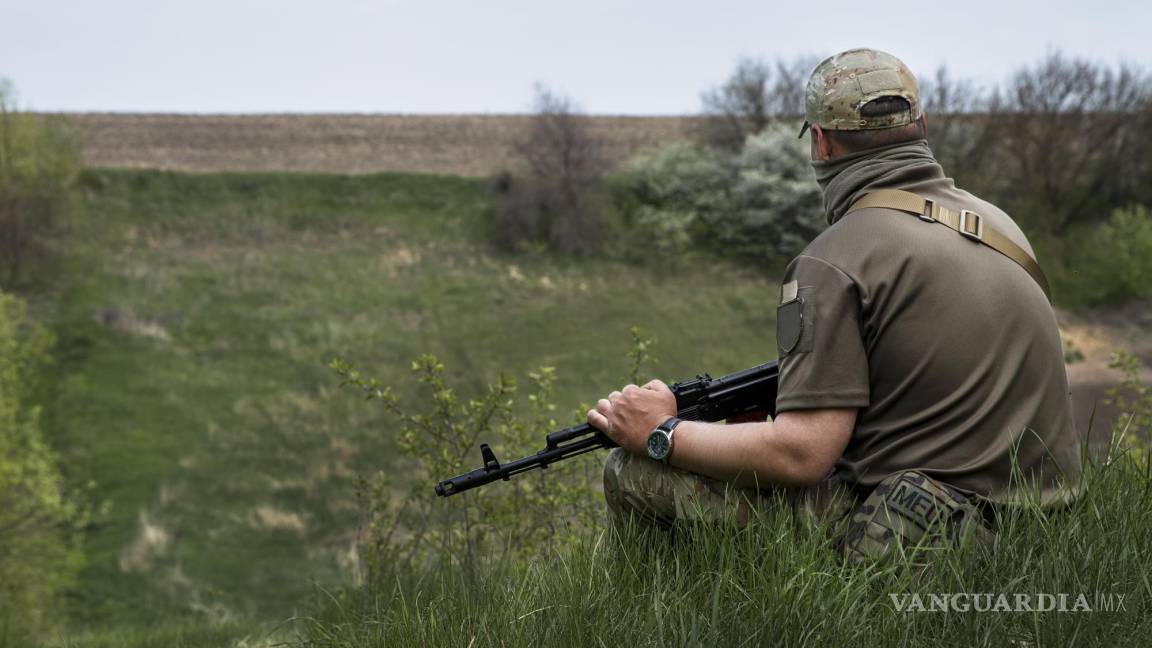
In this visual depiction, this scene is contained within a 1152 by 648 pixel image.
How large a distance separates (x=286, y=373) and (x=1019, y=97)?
119 feet

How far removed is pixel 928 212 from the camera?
10.8 feet

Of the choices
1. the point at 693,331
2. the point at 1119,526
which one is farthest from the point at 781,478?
the point at 693,331

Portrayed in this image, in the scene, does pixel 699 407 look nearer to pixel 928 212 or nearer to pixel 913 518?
pixel 913 518

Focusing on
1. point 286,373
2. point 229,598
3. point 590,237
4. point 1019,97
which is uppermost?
point 1019,97

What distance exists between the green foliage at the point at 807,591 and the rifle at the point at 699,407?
1.29 feet

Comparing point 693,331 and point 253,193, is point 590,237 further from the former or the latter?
point 253,193

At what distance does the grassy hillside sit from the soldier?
20.2 meters

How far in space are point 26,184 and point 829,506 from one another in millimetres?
45736

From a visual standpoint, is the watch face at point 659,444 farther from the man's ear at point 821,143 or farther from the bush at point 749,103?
the bush at point 749,103

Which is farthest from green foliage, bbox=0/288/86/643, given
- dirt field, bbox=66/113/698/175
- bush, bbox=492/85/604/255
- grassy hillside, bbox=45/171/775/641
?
dirt field, bbox=66/113/698/175

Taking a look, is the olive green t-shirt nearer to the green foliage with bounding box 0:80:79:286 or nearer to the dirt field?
the green foliage with bounding box 0:80:79:286

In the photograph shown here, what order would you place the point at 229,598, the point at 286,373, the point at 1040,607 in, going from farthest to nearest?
1. the point at 286,373
2. the point at 229,598
3. the point at 1040,607

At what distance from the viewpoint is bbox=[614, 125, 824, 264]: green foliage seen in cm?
4703

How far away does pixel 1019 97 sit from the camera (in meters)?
52.0
